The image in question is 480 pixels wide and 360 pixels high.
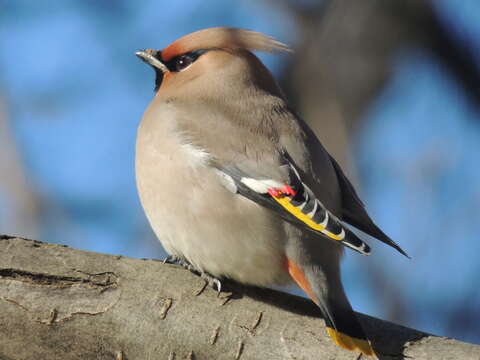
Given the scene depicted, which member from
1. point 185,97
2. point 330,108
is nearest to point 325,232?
point 185,97

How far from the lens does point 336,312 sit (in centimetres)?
371

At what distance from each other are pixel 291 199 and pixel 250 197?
211mm

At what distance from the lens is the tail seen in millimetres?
3539

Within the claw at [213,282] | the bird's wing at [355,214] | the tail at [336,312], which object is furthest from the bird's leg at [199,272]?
the bird's wing at [355,214]

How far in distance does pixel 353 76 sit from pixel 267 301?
12.5 ft

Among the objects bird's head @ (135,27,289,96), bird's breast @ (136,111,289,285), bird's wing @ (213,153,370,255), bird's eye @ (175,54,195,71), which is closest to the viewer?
bird's wing @ (213,153,370,255)

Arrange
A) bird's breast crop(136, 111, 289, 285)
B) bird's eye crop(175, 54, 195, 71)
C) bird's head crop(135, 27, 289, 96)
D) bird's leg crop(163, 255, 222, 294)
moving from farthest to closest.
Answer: bird's eye crop(175, 54, 195, 71) → bird's head crop(135, 27, 289, 96) → bird's breast crop(136, 111, 289, 285) → bird's leg crop(163, 255, 222, 294)

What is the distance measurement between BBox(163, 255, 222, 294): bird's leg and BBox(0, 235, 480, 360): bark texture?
0.25 feet

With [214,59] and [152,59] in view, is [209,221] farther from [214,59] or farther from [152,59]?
[152,59]

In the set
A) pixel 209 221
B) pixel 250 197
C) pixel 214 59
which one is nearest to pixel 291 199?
pixel 250 197

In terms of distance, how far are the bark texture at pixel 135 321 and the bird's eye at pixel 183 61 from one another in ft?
4.79

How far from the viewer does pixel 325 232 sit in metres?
3.75

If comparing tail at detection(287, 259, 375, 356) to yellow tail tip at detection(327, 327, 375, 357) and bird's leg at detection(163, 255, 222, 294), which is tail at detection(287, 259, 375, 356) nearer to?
yellow tail tip at detection(327, 327, 375, 357)

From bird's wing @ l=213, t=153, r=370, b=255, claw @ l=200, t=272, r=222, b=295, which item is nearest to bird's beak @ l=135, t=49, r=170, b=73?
bird's wing @ l=213, t=153, r=370, b=255
